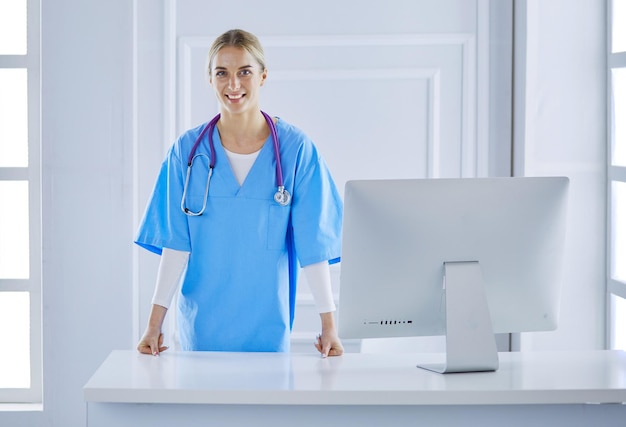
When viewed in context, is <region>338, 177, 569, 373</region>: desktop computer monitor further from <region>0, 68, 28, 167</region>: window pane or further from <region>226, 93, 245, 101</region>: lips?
<region>0, 68, 28, 167</region>: window pane

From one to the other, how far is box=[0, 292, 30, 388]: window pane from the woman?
1.00 meters

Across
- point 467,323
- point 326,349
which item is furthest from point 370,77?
point 467,323

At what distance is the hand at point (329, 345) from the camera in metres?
1.90

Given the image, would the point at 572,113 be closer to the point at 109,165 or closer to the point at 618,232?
the point at 618,232

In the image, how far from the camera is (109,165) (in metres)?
2.62

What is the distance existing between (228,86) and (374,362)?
2.54 feet

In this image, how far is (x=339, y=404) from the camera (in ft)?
5.02

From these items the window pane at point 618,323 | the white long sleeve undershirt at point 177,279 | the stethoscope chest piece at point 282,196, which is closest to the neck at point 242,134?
the stethoscope chest piece at point 282,196

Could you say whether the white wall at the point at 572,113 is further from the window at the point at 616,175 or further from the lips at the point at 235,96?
the lips at the point at 235,96

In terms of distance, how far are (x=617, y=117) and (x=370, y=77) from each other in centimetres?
77

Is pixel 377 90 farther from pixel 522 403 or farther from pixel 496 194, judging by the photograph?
pixel 522 403

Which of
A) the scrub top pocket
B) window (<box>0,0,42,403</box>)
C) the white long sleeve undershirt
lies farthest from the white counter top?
window (<box>0,0,42,403</box>)

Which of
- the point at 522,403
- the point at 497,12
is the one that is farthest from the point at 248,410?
the point at 497,12

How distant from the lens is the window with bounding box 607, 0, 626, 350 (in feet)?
8.11
